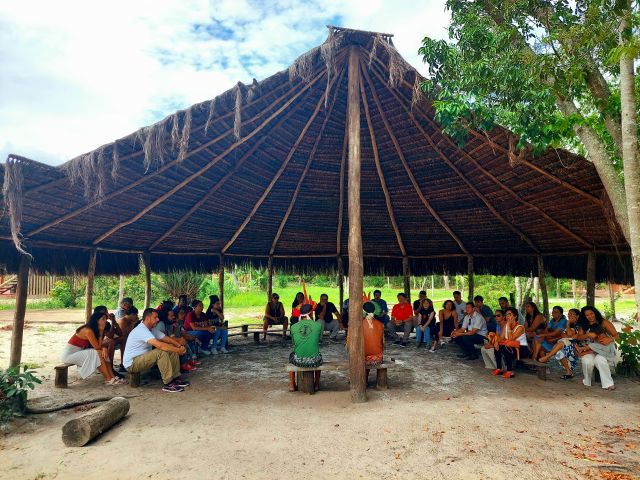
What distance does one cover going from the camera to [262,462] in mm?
3730

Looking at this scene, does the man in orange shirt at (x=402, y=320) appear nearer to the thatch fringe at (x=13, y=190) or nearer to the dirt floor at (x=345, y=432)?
the dirt floor at (x=345, y=432)

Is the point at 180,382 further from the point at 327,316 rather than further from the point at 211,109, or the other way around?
the point at 327,316

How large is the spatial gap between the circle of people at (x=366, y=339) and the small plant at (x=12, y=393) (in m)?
1.38

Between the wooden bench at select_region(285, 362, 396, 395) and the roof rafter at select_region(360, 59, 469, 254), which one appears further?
the roof rafter at select_region(360, 59, 469, 254)

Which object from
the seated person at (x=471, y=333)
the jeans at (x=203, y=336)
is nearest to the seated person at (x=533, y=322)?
the seated person at (x=471, y=333)

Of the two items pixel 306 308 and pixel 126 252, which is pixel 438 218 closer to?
pixel 306 308

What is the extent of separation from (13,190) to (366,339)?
5385 mm

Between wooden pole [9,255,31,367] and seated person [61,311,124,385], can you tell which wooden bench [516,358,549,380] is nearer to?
seated person [61,311,124,385]

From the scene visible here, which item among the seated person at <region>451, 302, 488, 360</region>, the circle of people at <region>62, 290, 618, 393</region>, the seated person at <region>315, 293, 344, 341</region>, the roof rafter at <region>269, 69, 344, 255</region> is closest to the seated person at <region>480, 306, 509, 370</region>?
the circle of people at <region>62, 290, 618, 393</region>

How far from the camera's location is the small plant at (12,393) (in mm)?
4680

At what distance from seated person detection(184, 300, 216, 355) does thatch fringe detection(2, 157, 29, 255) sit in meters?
4.00

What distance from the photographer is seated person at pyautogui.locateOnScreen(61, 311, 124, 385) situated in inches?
250

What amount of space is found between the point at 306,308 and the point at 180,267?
4394 mm

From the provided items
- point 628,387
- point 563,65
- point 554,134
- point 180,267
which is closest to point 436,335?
point 628,387
